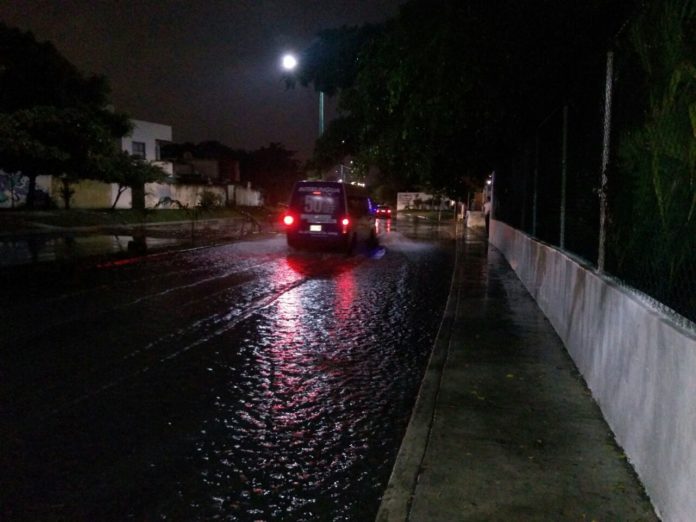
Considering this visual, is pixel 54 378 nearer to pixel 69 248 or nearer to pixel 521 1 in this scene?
pixel 521 1

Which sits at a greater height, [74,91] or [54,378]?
[74,91]

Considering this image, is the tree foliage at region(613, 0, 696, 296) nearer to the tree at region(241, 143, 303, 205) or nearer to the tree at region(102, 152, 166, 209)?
the tree at region(102, 152, 166, 209)

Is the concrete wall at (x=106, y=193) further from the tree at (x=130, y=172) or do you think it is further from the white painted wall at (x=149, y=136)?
the white painted wall at (x=149, y=136)

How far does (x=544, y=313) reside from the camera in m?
9.30

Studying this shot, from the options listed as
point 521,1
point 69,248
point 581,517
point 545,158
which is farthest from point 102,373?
point 69,248

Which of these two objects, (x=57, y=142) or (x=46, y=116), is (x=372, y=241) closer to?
(x=46, y=116)

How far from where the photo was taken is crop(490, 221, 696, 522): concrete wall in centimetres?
310

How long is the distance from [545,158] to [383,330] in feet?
14.2

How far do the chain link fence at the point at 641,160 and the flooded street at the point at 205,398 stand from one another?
2163mm

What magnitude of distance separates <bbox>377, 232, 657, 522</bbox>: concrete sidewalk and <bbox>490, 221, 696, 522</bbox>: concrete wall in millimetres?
187

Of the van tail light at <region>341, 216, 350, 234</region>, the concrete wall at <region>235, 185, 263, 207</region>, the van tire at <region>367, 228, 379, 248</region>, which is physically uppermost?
the concrete wall at <region>235, 185, 263, 207</region>

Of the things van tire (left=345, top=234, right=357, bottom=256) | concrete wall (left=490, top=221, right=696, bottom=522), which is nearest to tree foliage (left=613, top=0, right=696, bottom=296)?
concrete wall (left=490, top=221, right=696, bottom=522)

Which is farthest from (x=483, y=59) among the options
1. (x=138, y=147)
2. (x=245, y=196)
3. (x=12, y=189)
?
(x=245, y=196)

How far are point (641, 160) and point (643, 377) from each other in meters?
1.56
